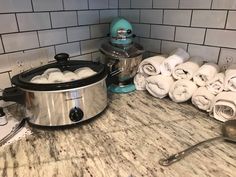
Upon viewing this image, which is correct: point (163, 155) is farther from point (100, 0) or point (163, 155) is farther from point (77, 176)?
point (100, 0)

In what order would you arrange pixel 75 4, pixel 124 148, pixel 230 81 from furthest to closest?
pixel 75 4, pixel 230 81, pixel 124 148

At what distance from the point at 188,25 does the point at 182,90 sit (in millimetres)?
288

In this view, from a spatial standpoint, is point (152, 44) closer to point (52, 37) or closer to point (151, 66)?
point (151, 66)

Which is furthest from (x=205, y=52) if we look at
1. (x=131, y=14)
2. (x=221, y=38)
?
(x=131, y=14)

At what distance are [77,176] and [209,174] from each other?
1.01ft

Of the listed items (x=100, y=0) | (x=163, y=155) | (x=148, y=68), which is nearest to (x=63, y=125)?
(x=163, y=155)

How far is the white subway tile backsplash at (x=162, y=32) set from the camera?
2.86ft

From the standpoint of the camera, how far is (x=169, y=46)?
90 centimetres

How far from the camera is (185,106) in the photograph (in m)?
0.75

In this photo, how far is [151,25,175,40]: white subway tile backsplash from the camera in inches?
34.4

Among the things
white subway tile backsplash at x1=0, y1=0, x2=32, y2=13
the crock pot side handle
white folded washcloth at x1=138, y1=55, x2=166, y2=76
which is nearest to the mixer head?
white folded washcloth at x1=138, y1=55, x2=166, y2=76

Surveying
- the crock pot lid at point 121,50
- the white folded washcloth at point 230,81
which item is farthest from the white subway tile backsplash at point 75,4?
the white folded washcloth at point 230,81

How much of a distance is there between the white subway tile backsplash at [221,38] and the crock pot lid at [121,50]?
0.28 meters

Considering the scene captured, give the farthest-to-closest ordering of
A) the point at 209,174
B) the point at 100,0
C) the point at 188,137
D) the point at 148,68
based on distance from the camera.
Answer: the point at 100,0 < the point at 148,68 < the point at 188,137 < the point at 209,174
